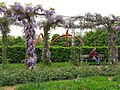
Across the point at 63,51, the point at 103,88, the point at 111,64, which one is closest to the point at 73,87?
the point at 103,88

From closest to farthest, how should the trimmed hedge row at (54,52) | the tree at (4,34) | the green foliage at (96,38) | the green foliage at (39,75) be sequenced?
the green foliage at (39,75) → the tree at (4,34) → the trimmed hedge row at (54,52) → the green foliage at (96,38)

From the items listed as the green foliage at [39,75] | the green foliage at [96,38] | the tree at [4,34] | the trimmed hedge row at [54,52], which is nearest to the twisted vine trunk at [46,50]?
the tree at [4,34]

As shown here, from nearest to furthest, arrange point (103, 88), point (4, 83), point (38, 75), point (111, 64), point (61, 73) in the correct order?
point (103, 88) → point (4, 83) → point (38, 75) → point (61, 73) → point (111, 64)

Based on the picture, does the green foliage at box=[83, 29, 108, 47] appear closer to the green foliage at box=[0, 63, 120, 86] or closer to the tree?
the tree

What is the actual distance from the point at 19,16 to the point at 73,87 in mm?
6698

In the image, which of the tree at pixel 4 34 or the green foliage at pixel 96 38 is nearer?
the tree at pixel 4 34

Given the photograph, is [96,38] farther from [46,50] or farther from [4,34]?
[4,34]

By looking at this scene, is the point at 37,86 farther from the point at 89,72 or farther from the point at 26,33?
the point at 26,33

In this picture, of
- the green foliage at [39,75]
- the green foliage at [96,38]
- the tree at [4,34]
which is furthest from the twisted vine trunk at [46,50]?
the green foliage at [96,38]

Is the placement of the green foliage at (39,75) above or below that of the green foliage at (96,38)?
below

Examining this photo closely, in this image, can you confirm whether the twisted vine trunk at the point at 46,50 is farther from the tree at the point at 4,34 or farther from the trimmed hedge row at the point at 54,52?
the trimmed hedge row at the point at 54,52

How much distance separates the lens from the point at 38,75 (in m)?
11.6

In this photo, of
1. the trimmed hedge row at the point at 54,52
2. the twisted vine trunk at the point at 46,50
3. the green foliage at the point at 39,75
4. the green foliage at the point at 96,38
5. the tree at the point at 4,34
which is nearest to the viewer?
the green foliage at the point at 39,75

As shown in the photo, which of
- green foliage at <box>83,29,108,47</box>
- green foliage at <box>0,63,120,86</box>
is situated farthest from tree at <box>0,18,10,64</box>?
green foliage at <box>83,29,108,47</box>
